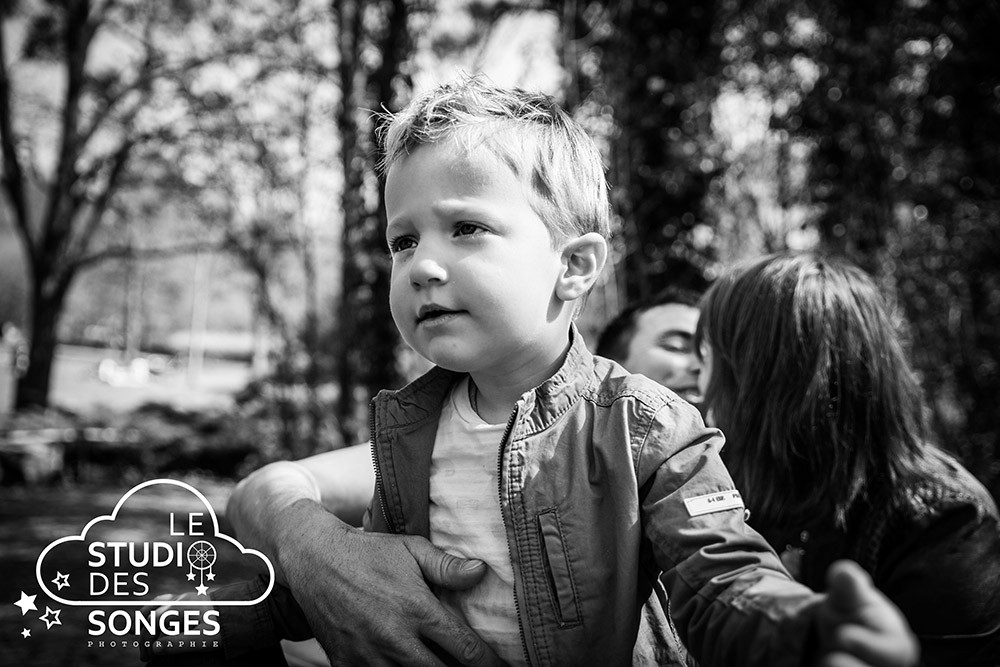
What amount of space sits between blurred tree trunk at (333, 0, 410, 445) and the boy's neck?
13.1 feet

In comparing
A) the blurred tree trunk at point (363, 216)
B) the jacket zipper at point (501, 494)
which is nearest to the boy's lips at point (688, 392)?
the jacket zipper at point (501, 494)

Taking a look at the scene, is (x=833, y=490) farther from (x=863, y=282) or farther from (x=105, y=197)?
(x=105, y=197)

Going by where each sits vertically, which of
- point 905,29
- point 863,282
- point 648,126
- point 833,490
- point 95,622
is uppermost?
point 905,29

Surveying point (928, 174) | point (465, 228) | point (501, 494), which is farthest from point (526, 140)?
point (928, 174)

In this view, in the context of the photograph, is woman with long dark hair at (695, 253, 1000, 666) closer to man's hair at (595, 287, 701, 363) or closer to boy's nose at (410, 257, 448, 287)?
man's hair at (595, 287, 701, 363)

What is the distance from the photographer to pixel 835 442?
6.09ft

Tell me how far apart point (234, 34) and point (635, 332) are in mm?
9312

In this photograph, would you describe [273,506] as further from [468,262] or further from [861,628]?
[861,628]

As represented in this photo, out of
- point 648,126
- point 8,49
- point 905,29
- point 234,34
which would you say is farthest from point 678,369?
point 8,49

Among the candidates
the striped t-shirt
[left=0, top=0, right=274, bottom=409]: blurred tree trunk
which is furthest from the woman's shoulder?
[left=0, top=0, right=274, bottom=409]: blurred tree trunk

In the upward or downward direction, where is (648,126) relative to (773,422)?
upward

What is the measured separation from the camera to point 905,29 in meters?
4.47

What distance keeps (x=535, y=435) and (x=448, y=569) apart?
301 mm

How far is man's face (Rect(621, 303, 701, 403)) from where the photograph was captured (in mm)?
2602
